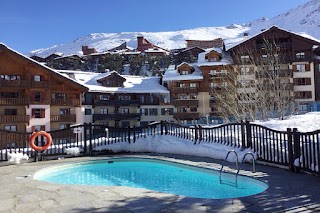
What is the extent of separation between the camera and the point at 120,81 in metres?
43.3

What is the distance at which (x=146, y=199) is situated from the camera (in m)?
5.83

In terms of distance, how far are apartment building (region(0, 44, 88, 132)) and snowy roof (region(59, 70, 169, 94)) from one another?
533 centimetres

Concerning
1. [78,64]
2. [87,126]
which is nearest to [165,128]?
[87,126]

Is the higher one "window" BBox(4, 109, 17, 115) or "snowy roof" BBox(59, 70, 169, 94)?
"snowy roof" BBox(59, 70, 169, 94)

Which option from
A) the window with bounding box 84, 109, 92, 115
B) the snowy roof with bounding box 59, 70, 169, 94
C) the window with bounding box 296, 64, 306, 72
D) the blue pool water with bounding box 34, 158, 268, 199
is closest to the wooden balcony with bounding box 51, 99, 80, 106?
the snowy roof with bounding box 59, 70, 169, 94

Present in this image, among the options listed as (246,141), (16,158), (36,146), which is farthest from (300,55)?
(16,158)

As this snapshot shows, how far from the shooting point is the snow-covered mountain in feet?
391

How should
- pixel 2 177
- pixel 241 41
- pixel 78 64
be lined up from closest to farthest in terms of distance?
1. pixel 2 177
2. pixel 241 41
3. pixel 78 64

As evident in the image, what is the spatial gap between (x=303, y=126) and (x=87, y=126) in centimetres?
1234

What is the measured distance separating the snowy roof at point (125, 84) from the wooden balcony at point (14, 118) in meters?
9.87

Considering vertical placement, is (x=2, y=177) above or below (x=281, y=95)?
below

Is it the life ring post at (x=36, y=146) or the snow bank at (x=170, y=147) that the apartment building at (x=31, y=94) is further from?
the life ring post at (x=36, y=146)

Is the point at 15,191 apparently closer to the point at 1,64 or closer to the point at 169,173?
the point at 169,173

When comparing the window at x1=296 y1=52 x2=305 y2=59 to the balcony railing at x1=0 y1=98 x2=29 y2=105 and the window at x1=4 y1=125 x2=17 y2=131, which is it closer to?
the balcony railing at x1=0 y1=98 x2=29 y2=105
